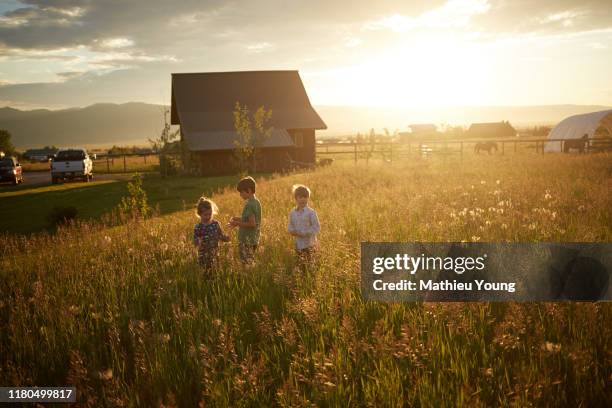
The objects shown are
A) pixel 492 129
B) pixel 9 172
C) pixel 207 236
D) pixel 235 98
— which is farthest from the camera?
pixel 492 129

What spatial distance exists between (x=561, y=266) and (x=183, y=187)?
793 inches

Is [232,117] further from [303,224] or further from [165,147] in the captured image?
[303,224]

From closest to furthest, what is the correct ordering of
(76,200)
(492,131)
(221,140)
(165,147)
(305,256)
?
(305,256) → (76,200) → (165,147) → (221,140) → (492,131)

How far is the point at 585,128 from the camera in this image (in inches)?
1393

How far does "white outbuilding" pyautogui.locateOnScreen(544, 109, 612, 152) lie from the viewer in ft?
113

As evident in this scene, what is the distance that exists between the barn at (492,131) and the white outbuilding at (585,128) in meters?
62.3

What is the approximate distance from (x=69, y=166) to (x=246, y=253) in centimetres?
2641

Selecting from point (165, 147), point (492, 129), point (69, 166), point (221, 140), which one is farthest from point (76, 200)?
point (492, 129)

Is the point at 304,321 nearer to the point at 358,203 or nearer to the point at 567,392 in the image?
the point at 567,392

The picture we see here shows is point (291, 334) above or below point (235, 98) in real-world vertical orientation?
below

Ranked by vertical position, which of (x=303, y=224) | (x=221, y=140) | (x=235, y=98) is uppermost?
(x=235, y=98)

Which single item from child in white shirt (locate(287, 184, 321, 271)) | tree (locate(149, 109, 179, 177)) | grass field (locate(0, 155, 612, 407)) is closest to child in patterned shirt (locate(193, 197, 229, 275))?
grass field (locate(0, 155, 612, 407))

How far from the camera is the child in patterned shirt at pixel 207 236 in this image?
19.7 feet

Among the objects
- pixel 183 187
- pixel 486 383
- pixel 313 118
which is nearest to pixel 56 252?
pixel 486 383
